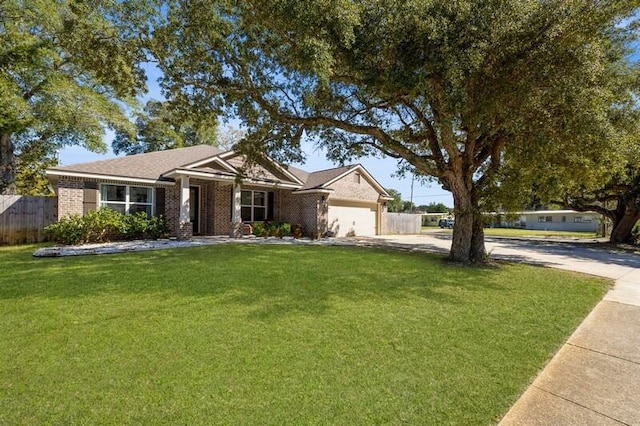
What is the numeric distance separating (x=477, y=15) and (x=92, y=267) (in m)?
11.0

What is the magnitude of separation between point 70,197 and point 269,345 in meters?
13.5

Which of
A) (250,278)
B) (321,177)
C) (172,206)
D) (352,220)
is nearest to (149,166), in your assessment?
(172,206)

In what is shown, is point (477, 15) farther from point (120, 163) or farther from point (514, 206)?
point (120, 163)

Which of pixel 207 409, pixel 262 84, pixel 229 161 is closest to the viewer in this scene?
pixel 207 409

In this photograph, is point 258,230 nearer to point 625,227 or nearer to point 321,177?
point 321,177

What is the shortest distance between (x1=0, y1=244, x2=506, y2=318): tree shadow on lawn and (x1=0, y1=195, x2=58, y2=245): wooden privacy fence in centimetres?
337

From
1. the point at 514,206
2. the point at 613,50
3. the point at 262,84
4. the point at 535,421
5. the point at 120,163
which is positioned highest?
the point at 613,50

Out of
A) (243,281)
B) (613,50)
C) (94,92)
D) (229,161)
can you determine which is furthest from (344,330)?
(94,92)

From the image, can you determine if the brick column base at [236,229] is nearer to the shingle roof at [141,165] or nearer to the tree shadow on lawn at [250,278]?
the shingle roof at [141,165]

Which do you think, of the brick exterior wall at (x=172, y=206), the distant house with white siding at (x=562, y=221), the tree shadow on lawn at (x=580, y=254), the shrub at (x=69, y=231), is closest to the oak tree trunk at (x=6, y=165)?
the shrub at (x=69, y=231)

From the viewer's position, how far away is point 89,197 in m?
13.4

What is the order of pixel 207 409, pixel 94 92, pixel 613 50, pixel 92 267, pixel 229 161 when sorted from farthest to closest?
pixel 94 92 < pixel 229 161 < pixel 613 50 < pixel 92 267 < pixel 207 409

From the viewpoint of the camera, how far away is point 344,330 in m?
4.32

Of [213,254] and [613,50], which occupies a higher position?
[613,50]
